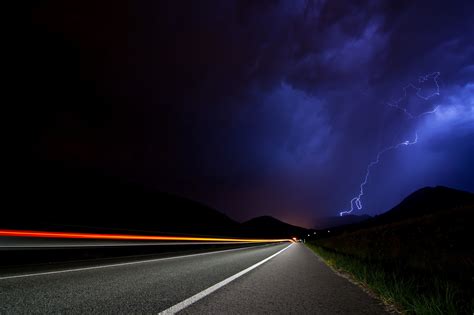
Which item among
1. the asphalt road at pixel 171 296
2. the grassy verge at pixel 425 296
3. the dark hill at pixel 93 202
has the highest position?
Result: the dark hill at pixel 93 202

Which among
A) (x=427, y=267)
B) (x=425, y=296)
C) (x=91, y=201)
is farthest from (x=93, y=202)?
(x=425, y=296)

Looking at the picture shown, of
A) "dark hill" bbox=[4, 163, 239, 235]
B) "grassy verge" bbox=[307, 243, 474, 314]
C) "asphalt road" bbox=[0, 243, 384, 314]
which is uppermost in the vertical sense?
"dark hill" bbox=[4, 163, 239, 235]

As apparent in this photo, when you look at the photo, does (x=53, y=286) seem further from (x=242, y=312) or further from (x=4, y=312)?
(x=242, y=312)

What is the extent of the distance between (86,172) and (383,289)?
558 ft

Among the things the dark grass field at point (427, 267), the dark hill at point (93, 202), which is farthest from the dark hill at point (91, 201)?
the dark grass field at point (427, 267)

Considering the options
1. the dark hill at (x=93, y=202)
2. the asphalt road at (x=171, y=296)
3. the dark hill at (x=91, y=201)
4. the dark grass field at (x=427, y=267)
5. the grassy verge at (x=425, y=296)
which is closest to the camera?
the grassy verge at (x=425, y=296)

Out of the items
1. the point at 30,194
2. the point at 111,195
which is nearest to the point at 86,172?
the point at 111,195

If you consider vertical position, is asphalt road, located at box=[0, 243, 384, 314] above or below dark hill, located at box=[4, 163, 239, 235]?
below

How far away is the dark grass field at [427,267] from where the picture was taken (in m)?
4.07

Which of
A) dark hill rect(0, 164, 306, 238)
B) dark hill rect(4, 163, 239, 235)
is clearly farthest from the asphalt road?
dark hill rect(4, 163, 239, 235)

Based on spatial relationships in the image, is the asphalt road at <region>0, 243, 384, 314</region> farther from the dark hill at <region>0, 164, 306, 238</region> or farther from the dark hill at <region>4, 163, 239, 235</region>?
the dark hill at <region>4, 163, 239, 235</region>

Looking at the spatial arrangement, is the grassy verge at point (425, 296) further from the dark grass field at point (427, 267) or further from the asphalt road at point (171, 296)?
the asphalt road at point (171, 296)

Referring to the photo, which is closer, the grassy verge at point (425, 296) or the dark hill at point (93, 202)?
the grassy verge at point (425, 296)

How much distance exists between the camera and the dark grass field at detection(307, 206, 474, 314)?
4.07 meters
